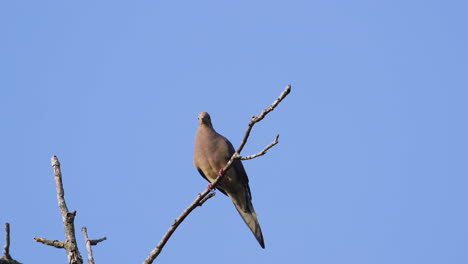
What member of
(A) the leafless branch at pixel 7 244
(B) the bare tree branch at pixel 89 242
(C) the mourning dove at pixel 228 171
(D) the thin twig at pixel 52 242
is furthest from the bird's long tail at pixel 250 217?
(A) the leafless branch at pixel 7 244

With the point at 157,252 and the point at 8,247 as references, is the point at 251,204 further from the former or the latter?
Result: the point at 8,247

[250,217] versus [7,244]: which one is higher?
[250,217]

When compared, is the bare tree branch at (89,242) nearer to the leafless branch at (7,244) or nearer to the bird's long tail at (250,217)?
the leafless branch at (7,244)

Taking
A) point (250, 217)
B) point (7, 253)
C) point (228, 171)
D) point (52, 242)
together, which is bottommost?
point (7, 253)

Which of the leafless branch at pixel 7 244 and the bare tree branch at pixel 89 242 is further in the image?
the bare tree branch at pixel 89 242

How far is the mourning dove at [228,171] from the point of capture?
23.6 feet

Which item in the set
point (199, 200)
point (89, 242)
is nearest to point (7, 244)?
point (89, 242)

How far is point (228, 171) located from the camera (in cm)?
714

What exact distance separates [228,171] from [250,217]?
53cm

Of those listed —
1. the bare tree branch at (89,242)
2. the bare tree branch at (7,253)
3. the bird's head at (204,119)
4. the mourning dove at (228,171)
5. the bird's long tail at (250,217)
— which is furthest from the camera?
the bird's head at (204,119)

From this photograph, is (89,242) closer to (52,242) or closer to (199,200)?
(52,242)

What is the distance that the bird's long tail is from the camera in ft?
22.0

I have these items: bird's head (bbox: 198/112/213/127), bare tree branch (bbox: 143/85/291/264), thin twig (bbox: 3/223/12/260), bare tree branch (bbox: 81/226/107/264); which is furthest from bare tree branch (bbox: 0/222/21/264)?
bird's head (bbox: 198/112/213/127)

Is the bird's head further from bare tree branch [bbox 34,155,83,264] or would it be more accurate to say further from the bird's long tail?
bare tree branch [bbox 34,155,83,264]
